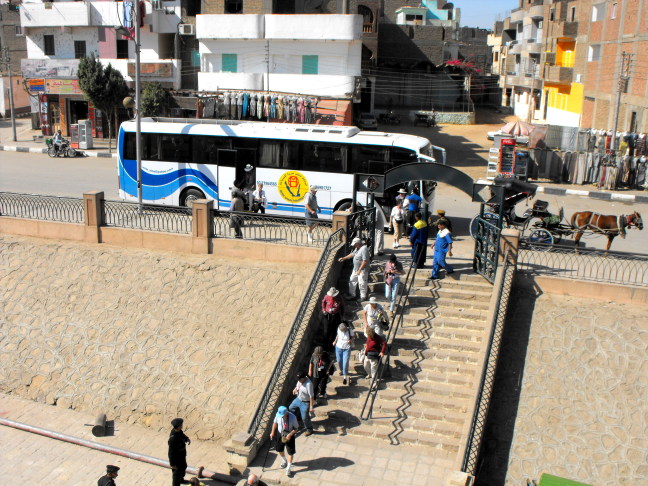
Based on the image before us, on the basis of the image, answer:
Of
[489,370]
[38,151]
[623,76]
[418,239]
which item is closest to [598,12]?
[623,76]

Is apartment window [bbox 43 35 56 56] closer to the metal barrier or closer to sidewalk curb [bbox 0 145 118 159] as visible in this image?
sidewalk curb [bbox 0 145 118 159]

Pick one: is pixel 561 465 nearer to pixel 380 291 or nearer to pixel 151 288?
pixel 380 291

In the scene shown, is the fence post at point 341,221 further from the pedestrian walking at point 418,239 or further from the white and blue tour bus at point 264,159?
the white and blue tour bus at point 264,159

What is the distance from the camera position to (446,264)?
15117 millimetres

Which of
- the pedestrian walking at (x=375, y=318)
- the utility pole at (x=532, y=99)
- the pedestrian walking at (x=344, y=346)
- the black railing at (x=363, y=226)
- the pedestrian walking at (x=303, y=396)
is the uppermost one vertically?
the utility pole at (x=532, y=99)

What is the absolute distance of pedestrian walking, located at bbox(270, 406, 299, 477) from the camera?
11.3 meters

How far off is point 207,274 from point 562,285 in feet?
25.6

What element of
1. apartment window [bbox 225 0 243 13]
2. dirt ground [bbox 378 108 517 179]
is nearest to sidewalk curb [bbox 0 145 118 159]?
apartment window [bbox 225 0 243 13]

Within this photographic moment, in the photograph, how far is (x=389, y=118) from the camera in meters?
47.8

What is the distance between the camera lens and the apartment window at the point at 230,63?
35.0m

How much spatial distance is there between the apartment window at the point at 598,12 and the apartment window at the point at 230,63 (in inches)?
770

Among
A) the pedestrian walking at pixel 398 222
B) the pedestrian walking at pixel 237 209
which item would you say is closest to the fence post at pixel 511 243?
the pedestrian walking at pixel 398 222

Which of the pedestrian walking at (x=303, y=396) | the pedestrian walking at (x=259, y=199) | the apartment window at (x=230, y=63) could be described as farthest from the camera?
the apartment window at (x=230, y=63)

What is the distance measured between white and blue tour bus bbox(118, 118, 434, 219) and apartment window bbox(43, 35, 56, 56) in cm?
2111
